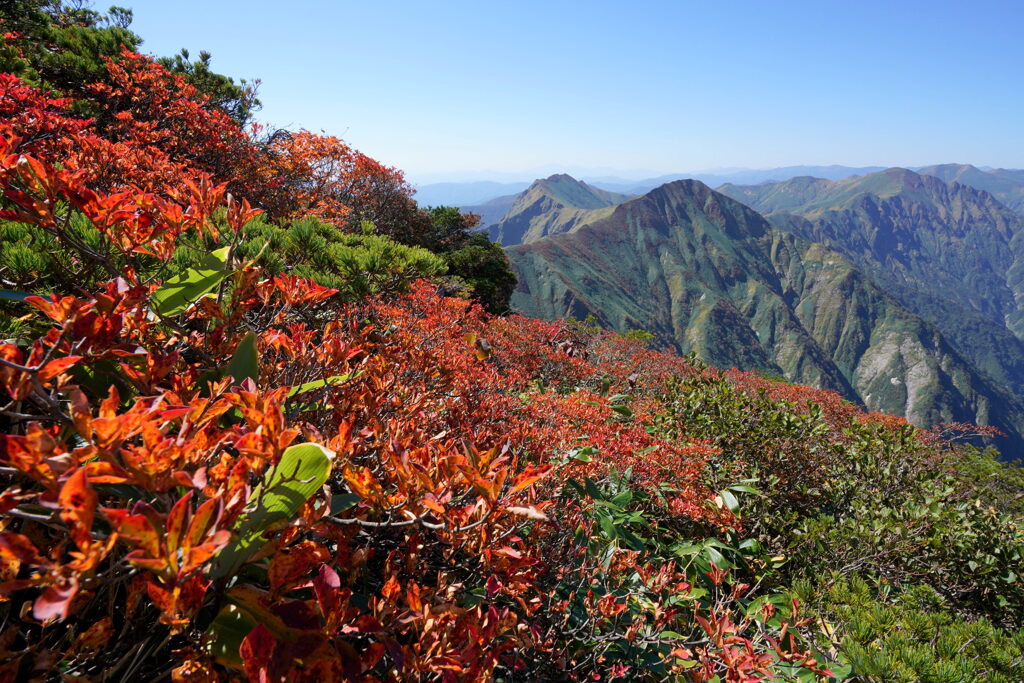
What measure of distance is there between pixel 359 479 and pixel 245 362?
0.58 meters

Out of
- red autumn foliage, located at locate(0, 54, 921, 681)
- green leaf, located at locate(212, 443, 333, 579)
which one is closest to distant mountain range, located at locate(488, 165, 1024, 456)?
red autumn foliage, located at locate(0, 54, 921, 681)

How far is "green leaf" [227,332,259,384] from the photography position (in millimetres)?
1455

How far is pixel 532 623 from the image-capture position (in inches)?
74.5

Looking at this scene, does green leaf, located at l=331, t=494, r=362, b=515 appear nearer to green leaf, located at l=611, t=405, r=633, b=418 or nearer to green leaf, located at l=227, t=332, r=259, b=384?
green leaf, located at l=227, t=332, r=259, b=384

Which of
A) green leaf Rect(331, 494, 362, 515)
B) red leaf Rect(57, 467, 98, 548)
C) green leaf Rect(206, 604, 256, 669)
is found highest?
red leaf Rect(57, 467, 98, 548)

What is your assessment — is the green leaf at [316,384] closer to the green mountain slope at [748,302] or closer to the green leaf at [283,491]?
the green leaf at [283,491]

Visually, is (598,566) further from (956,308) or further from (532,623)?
(956,308)

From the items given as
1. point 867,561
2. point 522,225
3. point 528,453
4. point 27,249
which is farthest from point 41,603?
point 522,225

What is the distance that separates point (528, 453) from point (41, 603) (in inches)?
101

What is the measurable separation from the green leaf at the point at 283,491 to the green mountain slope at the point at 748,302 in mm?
90492

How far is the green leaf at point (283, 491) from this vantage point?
0.91m

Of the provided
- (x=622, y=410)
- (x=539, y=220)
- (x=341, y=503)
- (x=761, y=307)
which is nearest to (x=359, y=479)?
(x=341, y=503)

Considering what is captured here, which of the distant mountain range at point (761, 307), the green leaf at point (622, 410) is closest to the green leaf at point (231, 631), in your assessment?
the green leaf at point (622, 410)

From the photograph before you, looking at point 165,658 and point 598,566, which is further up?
point 165,658
